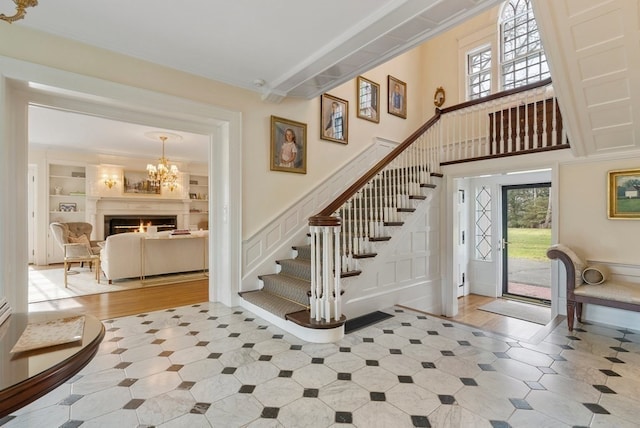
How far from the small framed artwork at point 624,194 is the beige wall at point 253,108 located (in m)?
3.53

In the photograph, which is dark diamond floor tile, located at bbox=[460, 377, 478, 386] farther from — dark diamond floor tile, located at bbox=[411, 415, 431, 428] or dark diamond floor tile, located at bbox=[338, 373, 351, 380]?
dark diamond floor tile, located at bbox=[338, 373, 351, 380]

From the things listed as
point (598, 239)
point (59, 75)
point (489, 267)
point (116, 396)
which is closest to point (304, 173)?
point (59, 75)

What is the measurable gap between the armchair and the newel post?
186 inches

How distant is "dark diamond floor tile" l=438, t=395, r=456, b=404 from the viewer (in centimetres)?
192

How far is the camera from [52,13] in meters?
2.60

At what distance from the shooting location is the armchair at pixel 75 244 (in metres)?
5.35

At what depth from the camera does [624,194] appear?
133 inches

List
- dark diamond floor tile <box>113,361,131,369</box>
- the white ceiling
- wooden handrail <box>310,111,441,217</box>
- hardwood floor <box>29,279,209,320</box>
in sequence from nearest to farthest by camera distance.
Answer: dark diamond floor tile <box>113,361,131,369</box>, the white ceiling, wooden handrail <box>310,111,441,217</box>, hardwood floor <box>29,279,209,320</box>

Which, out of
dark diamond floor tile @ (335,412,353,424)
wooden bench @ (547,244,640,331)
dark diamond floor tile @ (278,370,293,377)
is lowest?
dark diamond floor tile @ (278,370,293,377)

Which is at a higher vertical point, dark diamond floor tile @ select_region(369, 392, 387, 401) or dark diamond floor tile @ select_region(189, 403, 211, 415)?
dark diamond floor tile @ select_region(189, 403, 211, 415)

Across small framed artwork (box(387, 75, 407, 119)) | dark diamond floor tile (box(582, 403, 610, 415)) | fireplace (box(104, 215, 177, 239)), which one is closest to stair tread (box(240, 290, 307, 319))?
dark diamond floor tile (box(582, 403, 610, 415))

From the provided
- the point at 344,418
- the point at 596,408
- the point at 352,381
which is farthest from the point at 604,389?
the point at 344,418

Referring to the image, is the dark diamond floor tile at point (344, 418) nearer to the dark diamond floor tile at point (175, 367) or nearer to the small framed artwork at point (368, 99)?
the dark diamond floor tile at point (175, 367)

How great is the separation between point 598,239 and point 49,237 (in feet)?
35.5
